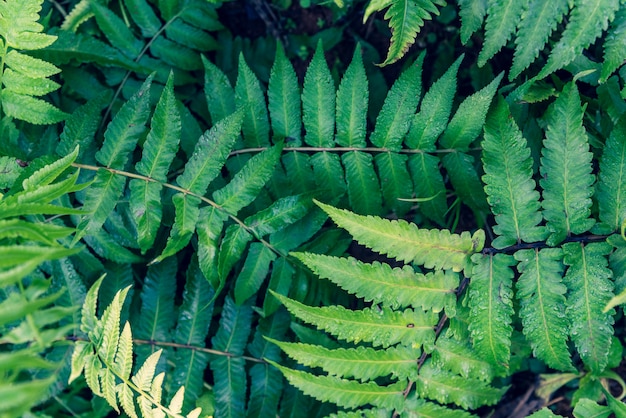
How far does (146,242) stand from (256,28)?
5.44 ft

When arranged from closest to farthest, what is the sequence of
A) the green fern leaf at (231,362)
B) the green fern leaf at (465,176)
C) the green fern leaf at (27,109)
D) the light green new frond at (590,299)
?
the light green new frond at (590,299), the green fern leaf at (27,109), the green fern leaf at (465,176), the green fern leaf at (231,362)

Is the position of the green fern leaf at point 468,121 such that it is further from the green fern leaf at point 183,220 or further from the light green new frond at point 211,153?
the green fern leaf at point 183,220

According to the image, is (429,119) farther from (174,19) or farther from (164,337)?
(164,337)

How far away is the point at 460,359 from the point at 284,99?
4.72 ft

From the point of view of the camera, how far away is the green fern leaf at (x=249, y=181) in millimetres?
2523

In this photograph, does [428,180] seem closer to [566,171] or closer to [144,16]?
→ [566,171]

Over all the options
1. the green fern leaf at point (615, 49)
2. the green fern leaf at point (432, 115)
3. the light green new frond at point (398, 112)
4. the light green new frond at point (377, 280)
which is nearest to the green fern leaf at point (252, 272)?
the light green new frond at point (377, 280)

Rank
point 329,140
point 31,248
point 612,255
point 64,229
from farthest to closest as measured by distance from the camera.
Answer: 1. point 329,140
2. point 612,255
3. point 64,229
4. point 31,248

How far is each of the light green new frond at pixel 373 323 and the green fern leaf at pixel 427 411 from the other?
0.89 ft

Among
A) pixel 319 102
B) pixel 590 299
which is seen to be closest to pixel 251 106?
pixel 319 102

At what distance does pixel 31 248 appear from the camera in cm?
192

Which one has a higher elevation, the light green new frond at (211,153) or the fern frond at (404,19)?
the fern frond at (404,19)

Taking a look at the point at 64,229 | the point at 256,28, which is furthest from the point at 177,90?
the point at 64,229

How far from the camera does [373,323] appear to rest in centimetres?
238
